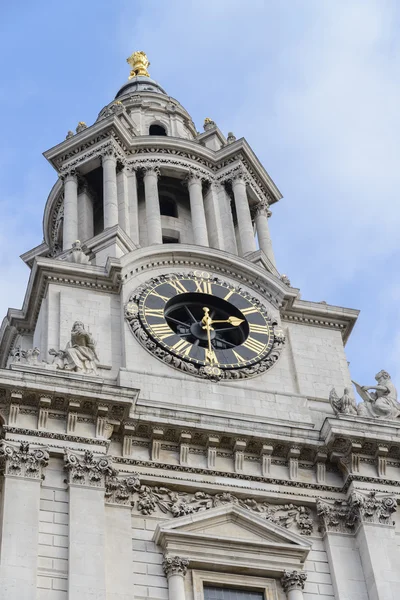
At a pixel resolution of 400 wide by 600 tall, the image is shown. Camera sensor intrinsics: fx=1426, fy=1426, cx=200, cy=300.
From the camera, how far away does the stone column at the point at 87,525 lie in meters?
29.3

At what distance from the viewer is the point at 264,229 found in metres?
47.5

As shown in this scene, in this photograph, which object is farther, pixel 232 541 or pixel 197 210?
pixel 197 210

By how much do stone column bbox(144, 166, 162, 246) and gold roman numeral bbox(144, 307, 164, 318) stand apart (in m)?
4.73

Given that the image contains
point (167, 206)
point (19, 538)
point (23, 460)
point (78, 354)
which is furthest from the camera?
point (167, 206)

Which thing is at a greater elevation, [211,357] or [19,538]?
[211,357]

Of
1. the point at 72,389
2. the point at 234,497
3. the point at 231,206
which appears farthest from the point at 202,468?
the point at 231,206

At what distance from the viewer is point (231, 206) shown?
4766 centimetres

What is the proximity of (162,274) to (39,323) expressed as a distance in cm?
373

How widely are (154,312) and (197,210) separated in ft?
26.1

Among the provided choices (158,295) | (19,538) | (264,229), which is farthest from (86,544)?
(264,229)

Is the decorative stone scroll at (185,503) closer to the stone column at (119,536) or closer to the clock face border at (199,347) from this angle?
the stone column at (119,536)

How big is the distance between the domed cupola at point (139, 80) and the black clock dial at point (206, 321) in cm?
1626

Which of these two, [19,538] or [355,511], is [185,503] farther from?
[19,538]

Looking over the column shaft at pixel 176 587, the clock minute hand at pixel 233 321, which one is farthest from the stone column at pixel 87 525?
the clock minute hand at pixel 233 321
